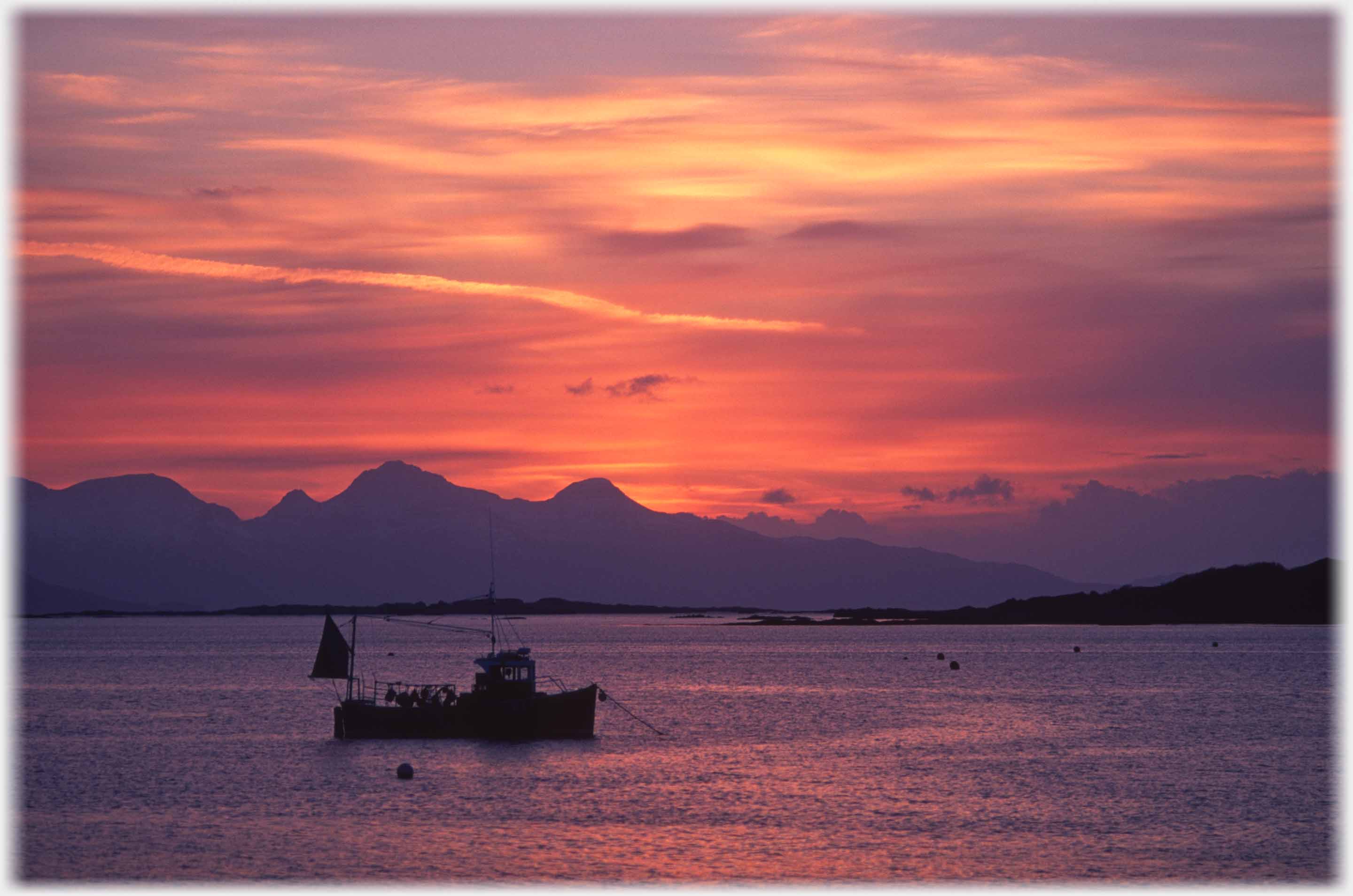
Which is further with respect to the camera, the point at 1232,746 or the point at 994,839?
the point at 1232,746

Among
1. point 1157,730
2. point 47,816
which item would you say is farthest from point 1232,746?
point 47,816

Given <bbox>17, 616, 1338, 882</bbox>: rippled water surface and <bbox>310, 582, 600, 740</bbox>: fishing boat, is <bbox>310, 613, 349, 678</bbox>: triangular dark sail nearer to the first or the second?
<bbox>310, 582, 600, 740</bbox>: fishing boat

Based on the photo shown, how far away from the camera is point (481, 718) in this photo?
75375 millimetres

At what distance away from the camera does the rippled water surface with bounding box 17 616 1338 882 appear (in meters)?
47.7

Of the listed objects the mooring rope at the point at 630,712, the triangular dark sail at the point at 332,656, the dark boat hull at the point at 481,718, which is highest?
the triangular dark sail at the point at 332,656

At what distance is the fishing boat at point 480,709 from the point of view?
75.6m

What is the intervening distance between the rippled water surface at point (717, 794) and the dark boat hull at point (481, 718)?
1183 millimetres

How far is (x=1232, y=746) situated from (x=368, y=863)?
53232 mm

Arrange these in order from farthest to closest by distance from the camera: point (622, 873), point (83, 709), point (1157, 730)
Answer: point (83, 709)
point (1157, 730)
point (622, 873)

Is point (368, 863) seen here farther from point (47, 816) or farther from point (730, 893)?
point (47, 816)

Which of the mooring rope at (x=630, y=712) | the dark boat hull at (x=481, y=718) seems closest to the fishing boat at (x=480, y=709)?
the dark boat hull at (x=481, y=718)

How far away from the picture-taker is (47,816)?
2232 inches

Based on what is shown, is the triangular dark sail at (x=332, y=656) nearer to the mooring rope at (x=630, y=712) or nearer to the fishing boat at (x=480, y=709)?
the fishing boat at (x=480, y=709)

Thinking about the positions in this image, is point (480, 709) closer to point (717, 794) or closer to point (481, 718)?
point (481, 718)
